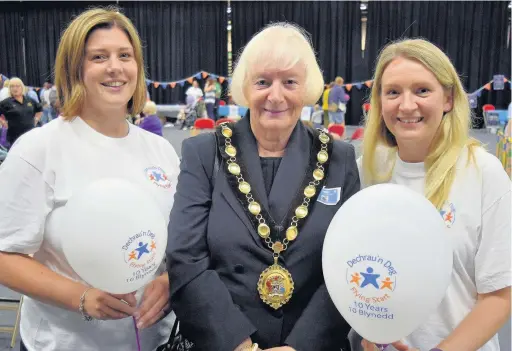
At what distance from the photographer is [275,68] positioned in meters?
1.36

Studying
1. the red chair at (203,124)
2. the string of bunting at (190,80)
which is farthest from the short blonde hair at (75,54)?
the string of bunting at (190,80)

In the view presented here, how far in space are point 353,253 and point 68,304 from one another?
773 millimetres

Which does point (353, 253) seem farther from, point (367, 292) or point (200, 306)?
point (200, 306)

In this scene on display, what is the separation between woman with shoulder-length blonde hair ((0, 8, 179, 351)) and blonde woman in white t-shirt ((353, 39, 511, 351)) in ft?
2.32

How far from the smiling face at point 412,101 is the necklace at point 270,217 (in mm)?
220

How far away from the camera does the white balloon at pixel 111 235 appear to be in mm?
1229

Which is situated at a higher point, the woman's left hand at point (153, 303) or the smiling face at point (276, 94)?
the smiling face at point (276, 94)

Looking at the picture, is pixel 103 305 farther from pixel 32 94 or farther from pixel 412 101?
pixel 32 94

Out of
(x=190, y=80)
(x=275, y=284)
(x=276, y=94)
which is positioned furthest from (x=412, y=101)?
(x=190, y=80)

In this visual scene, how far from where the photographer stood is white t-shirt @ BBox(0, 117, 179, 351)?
4.44 feet

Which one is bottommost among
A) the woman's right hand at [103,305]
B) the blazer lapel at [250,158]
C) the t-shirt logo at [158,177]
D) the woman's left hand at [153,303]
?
the woman's left hand at [153,303]

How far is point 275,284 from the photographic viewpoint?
4.26 feet

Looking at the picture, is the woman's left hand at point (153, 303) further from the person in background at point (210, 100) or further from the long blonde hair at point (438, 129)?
the person in background at point (210, 100)

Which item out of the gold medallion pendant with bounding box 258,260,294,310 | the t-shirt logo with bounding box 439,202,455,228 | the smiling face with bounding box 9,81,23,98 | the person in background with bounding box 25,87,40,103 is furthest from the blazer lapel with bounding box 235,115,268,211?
the person in background with bounding box 25,87,40,103
